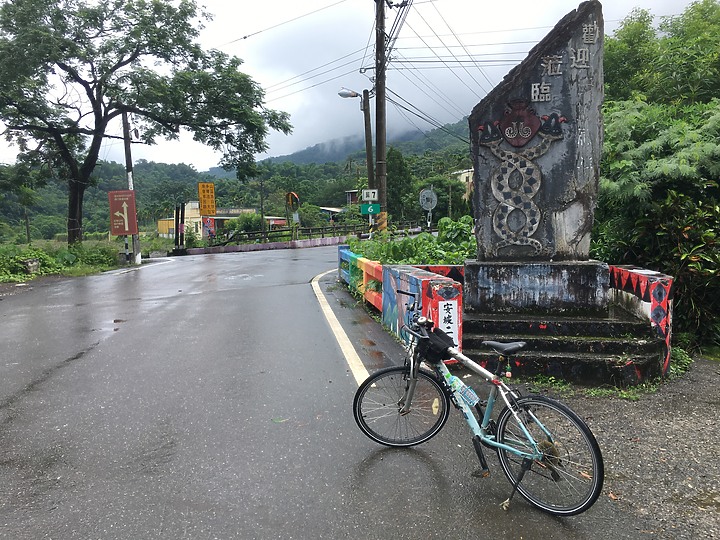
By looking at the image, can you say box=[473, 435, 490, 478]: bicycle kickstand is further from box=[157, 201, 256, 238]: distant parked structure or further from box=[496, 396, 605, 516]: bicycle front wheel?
box=[157, 201, 256, 238]: distant parked structure

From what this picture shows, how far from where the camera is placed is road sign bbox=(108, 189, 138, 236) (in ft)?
70.5

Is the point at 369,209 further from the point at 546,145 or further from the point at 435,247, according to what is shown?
the point at 546,145

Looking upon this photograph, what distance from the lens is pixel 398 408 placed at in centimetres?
370

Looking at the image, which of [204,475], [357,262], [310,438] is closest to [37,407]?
[204,475]

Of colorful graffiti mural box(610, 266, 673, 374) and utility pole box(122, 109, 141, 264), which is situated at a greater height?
utility pole box(122, 109, 141, 264)

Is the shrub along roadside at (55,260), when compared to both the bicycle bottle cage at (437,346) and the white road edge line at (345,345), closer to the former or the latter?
the white road edge line at (345,345)

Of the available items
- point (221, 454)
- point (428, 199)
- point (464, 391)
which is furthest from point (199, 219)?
point (464, 391)

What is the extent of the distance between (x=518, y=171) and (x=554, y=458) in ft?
13.0

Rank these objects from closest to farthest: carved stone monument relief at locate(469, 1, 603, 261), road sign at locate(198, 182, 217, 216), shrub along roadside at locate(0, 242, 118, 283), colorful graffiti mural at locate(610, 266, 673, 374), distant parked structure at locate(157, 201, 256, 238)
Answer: colorful graffiti mural at locate(610, 266, 673, 374) < carved stone monument relief at locate(469, 1, 603, 261) < shrub along roadside at locate(0, 242, 118, 283) < road sign at locate(198, 182, 217, 216) < distant parked structure at locate(157, 201, 256, 238)

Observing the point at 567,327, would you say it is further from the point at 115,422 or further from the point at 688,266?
the point at 115,422

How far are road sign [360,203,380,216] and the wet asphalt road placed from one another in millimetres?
8274

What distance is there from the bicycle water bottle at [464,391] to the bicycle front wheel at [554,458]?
223mm

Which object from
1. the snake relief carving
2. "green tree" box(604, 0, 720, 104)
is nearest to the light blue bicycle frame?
the snake relief carving

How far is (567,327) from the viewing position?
5316 mm
